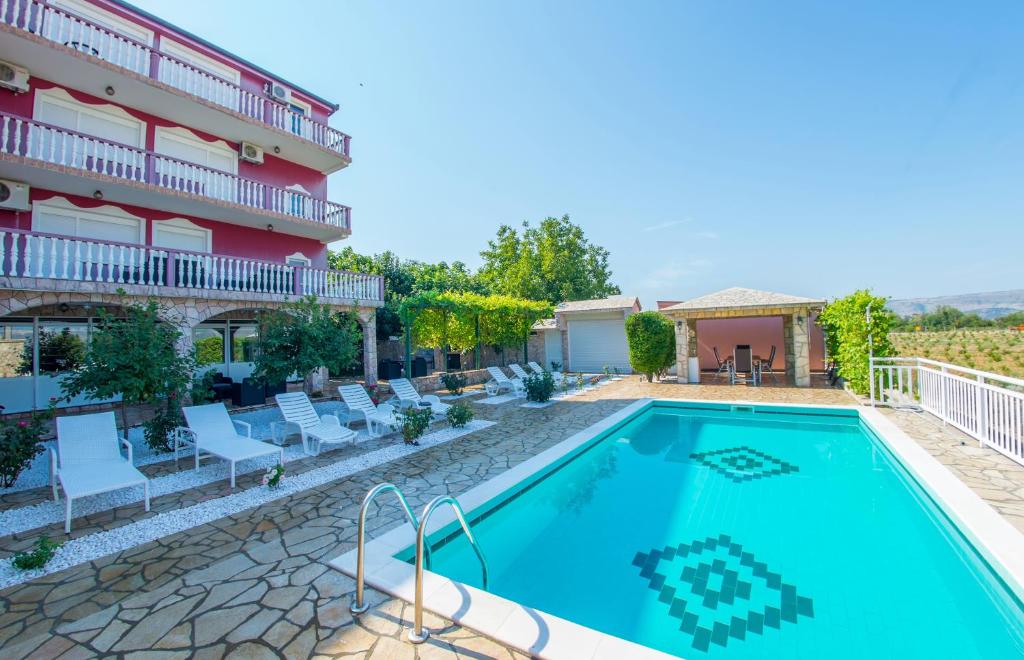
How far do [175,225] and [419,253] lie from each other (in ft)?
63.2

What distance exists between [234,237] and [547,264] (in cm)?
2672

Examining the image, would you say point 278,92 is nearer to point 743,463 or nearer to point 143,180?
point 143,180

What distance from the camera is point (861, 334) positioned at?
11.5 meters

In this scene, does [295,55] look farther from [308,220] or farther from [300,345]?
[300,345]

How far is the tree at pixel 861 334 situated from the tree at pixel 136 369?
16.0 m

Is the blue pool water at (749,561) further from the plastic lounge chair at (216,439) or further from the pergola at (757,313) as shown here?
the pergola at (757,313)

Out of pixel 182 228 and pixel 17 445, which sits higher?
pixel 182 228

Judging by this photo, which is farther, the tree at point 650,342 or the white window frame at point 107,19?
the tree at point 650,342

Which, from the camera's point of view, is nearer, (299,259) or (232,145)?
(232,145)

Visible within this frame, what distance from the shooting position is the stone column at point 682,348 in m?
16.9

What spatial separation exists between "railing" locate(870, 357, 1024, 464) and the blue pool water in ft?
4.62

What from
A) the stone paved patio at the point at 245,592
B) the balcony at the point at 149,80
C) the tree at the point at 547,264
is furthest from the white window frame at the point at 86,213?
the tree at the point at 547,264

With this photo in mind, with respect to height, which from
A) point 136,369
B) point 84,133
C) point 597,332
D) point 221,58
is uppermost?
point 221,58

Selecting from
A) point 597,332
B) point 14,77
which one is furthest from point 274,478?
point 597,332
